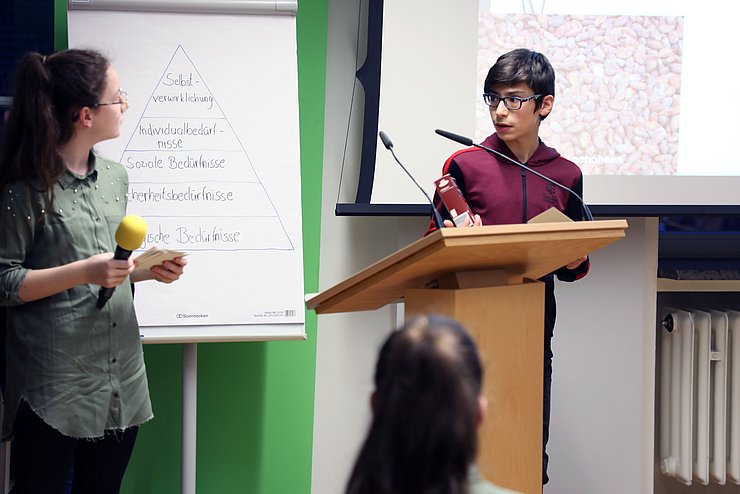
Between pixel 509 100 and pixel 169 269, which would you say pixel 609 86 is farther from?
pixel 169 269

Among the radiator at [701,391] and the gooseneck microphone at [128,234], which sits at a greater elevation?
the gooseneck microphone at [128,234]

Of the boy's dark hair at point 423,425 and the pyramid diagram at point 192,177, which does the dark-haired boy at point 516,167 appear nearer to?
the pyramid diagram at point 192,177

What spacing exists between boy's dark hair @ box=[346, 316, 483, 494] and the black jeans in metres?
1.06

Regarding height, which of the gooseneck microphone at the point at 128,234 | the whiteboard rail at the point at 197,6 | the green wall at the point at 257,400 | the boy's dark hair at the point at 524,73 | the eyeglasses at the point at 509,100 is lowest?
the green wall at the point at 257,400

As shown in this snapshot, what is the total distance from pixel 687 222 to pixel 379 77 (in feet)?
4.51

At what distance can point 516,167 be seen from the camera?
2.33 m

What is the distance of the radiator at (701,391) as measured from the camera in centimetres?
324

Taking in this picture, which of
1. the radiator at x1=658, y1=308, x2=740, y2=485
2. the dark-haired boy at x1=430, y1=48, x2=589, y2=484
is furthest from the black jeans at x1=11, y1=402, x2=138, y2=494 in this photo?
the radiator at x1=658, y1=308, x2=740, y2=485

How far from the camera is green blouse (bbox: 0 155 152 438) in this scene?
6.02ft

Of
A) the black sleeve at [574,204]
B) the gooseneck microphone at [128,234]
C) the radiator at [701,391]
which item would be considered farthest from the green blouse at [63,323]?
the radiator at [701,391]

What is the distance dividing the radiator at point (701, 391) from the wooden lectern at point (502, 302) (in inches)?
59.6

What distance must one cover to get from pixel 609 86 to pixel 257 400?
1.64 m

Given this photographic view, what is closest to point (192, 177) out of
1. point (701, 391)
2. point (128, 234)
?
point (128, 234)

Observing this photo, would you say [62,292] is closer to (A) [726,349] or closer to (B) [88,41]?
(B) [88,41]
